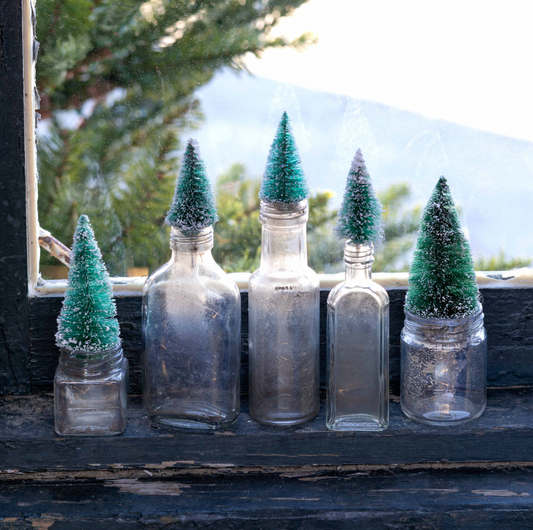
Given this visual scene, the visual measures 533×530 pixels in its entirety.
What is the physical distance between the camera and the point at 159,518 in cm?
81

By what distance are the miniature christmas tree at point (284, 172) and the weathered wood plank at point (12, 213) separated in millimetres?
302

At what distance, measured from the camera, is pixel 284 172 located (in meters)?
0.79

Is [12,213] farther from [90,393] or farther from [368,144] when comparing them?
[368,144]

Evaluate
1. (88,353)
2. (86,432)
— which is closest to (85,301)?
(88,353)

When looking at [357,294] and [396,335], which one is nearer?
[357,294]

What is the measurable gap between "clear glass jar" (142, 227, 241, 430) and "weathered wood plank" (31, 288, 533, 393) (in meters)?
0.06

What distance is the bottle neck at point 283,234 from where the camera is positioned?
32.0 inches

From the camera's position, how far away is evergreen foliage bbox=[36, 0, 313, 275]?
0.88 m

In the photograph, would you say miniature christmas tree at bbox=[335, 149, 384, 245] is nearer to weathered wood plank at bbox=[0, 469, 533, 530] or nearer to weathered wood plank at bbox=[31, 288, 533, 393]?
weathered wood plank at bbox=[31, 288, 533, 393]

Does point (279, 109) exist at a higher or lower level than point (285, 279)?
higher

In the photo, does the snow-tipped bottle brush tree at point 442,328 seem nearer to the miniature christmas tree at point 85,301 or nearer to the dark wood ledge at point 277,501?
the dark wood ledge at point 277,501

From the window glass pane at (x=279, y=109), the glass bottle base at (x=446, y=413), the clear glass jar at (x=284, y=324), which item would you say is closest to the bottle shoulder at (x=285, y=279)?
the clear glass jar at (x=284, y=324)

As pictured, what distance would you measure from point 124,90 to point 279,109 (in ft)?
0.64

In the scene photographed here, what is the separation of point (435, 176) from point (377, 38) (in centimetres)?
19
